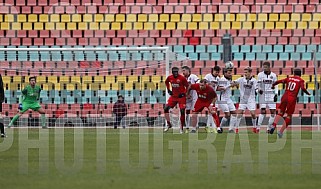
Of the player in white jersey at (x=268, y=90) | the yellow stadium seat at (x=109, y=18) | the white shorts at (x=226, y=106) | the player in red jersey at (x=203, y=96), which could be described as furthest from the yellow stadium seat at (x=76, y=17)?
the player in white jersey at (x=268, y=90)

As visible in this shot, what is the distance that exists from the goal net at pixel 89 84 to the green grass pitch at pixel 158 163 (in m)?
8.87

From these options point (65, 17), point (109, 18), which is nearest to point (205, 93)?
point (109, 18)

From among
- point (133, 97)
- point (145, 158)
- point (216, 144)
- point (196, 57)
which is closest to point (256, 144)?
point (216, 144)

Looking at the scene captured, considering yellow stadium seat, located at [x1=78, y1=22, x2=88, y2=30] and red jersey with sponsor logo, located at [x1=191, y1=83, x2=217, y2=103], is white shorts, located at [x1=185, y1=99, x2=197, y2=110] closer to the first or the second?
red jersey with sponsor logo, located at [x1=191, y1=83, x2=217, y2=103]

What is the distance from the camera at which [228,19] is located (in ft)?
106

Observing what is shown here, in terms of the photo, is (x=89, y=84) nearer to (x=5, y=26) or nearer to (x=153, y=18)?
(x=153, y=18)

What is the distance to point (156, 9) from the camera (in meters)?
32.4

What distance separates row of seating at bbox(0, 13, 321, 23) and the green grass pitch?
12.8 metres

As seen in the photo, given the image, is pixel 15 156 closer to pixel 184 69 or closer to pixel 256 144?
pixel 256 144

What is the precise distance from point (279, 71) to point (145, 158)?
17810 mm

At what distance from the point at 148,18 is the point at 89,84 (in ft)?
11.7

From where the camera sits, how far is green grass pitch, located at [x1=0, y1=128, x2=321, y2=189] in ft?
35.7

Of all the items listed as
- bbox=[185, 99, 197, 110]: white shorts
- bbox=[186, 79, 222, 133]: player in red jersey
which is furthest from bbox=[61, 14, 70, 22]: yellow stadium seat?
bbox=[186, 79, 222, 133]: player in red jersey

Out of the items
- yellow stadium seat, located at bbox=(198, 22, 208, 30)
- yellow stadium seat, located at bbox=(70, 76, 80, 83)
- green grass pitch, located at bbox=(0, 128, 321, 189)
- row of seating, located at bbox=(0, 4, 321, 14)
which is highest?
row of seating, located at bbox=(0, 4, 321, 14)
